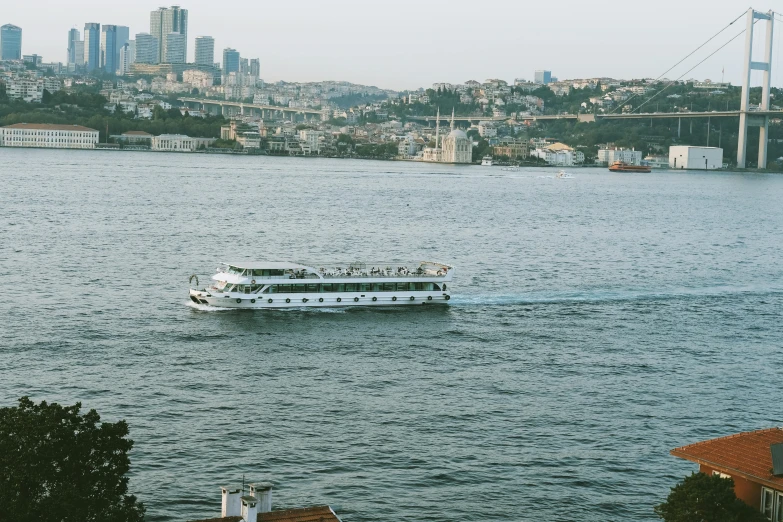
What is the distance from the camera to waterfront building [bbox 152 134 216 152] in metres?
105

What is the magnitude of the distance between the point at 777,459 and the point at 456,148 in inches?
4205

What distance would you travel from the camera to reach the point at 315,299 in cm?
1938

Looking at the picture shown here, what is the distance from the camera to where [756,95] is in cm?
12669

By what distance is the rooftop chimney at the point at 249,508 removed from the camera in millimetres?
7031

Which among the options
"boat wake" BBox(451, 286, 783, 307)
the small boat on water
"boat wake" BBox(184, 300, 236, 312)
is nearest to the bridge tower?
the small boat on water

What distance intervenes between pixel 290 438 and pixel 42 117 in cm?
9709

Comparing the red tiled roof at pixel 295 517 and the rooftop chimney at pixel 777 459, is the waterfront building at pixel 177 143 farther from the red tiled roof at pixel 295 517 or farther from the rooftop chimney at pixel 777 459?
the rooftop chimney at pixel 777 459

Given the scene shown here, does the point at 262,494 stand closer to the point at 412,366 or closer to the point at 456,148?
the point at 412,366

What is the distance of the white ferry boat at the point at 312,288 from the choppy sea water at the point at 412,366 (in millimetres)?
332

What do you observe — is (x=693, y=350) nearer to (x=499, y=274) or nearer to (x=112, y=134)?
(x=499, y=274)

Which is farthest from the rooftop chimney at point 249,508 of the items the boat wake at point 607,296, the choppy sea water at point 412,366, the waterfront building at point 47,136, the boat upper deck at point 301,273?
the waterfront building at point 47,136

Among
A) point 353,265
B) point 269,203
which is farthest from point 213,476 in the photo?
point 269,203

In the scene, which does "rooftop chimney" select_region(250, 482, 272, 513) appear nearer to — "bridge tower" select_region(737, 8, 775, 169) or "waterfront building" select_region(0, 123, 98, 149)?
"bridge tower" select_region(737, 8, 775, 169)

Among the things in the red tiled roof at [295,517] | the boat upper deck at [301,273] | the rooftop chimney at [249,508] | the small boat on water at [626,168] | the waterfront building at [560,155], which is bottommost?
the red tiled roof at [295,517]
